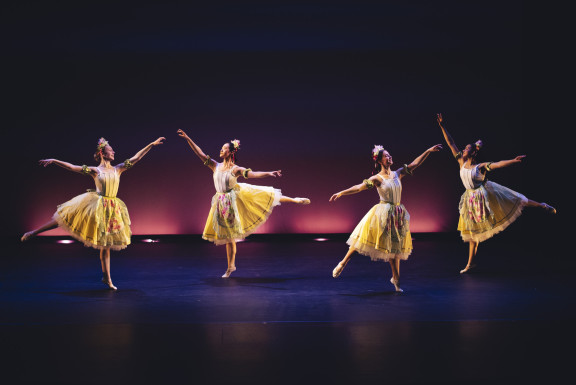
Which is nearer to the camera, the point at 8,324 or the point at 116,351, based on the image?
the point at 116,351

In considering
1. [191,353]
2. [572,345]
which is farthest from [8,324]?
[572,345]

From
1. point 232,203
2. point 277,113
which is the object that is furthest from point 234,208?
point 277,113

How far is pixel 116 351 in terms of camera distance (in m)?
3.05

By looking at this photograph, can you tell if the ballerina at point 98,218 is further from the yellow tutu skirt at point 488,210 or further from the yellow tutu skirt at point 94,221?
the yellow tutu skirt at point 488,210

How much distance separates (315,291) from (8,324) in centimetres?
234

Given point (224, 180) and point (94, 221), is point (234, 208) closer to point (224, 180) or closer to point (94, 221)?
point (224, 180)

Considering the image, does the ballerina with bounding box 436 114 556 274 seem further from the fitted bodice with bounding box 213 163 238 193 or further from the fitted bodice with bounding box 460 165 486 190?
the fitted bodice with bounding box 213 163 238 193

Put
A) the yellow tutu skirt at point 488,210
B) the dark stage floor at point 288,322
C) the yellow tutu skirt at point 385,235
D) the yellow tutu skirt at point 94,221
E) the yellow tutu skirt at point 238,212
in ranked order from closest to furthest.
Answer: the dark stage floor at point 288,322, the yellow tutu skirt at point 385,235, the yellow tutu skirt at point 94,221, the yellow tutu skirt at point 238,212, the yellow tutu skirt at point 488,210

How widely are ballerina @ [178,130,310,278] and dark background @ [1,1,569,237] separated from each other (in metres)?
3.07

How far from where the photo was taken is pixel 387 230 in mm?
4664

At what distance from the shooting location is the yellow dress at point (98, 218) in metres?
4.80

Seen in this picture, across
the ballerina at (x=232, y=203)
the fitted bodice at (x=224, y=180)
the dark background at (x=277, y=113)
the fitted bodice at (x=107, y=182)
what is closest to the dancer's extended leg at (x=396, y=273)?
the ballerina at (x=232, y=203)

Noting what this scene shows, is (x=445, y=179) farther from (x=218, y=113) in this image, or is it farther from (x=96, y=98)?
(x=96, y=98)

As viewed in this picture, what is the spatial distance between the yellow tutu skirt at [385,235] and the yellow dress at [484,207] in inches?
47.0
